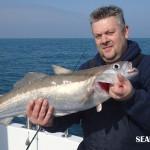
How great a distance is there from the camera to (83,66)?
4.84 meters

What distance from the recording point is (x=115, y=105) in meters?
4.34

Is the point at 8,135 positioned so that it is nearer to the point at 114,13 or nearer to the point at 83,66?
the point at 83,66

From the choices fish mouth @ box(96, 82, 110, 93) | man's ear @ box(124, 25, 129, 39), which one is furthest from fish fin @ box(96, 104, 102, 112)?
man's ear @ box(124, 25, 129, 39)

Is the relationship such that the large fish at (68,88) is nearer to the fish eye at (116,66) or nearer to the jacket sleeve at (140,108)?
the fish eye at (116,66)

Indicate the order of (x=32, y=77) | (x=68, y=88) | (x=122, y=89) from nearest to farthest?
(x=122, y=89)
(x=68, y=88)
(x=32, y=77)

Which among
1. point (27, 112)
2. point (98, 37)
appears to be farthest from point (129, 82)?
point (27, 112)

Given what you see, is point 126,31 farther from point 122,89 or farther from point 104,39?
point 122,89

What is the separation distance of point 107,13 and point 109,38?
28 cm

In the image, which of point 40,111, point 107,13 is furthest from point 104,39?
point 40,111

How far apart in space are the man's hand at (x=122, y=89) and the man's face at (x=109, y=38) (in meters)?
0.46

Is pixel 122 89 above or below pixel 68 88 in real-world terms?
above

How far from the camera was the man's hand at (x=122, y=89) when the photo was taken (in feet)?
13.0

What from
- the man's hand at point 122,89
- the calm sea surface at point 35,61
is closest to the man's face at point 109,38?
the man's hand at point 122,89

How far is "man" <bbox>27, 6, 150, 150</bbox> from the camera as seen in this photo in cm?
404
